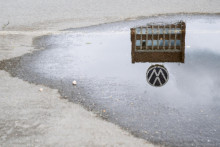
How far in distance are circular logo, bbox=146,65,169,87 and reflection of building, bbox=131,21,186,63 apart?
590mm

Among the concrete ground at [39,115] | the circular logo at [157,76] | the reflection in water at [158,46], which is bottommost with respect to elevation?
the concrete ground at [39,115]

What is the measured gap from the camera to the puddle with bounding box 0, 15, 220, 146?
482 cm

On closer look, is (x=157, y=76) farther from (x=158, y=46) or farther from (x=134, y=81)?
(x=158, y=46)

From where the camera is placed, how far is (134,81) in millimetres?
6785

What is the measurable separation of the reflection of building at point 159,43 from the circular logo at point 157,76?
1.94 ft

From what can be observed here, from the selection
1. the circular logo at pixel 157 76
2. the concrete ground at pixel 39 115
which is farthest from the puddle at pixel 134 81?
the concrete ground at pixel 39 115

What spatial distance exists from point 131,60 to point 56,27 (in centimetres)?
545

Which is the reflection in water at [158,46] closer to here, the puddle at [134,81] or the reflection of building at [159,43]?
the reflection of building at [159,43]

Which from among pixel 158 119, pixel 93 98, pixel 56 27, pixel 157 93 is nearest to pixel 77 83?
pixel 93 98

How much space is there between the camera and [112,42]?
9938 millimetres

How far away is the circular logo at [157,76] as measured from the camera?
6551mm

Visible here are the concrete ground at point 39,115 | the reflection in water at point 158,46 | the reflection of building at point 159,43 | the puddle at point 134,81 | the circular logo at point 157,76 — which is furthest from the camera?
the reflection of building at point 159,43

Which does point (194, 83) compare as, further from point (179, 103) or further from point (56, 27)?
point (56, 27)

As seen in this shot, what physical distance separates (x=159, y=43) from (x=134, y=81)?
115 inches
